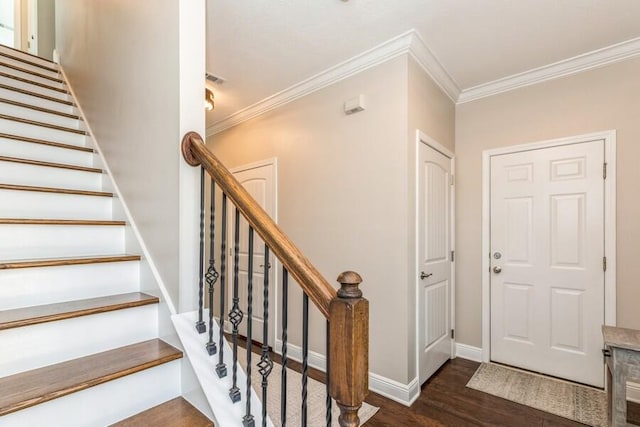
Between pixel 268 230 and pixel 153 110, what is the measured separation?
43.3 inches

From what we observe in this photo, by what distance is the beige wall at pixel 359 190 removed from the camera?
2369 millimetres

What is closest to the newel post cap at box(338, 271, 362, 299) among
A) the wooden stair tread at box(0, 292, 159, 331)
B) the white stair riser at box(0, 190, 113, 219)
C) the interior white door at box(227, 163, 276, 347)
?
the wooden stair tread at box(0, 292, 159, 331)

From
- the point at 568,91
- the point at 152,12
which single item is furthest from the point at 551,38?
the point at 152,12

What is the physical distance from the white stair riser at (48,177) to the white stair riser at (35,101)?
0.88 m

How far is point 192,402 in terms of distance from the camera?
1.29 m

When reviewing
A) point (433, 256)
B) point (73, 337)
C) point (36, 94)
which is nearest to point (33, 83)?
point (36, 94)

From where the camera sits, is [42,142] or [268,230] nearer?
[268,230]

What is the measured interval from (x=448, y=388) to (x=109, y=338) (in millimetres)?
2378

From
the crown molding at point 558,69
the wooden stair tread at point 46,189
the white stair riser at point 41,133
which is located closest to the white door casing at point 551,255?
the crown molding at point 558,69

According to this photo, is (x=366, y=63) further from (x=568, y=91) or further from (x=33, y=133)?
(x=33, y=133)

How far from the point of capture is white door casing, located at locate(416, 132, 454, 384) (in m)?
2.51

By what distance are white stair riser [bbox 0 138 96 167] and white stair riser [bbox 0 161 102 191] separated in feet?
0.21

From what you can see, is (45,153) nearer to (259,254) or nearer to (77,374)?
(77,374)

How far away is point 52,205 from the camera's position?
180cm
